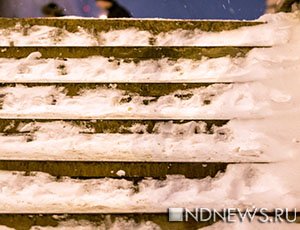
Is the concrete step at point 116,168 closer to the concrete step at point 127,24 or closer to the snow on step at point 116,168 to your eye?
the snow on step at point 116,168

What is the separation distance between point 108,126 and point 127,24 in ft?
2.97

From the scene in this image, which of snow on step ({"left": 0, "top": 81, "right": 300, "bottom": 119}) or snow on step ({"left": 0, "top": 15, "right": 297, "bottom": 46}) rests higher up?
snow on step ({"left": 0, "top": 15, "right": 297, "bottom": 46})

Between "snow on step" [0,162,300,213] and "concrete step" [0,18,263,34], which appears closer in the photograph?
"snow on step" [0,162,300,213]

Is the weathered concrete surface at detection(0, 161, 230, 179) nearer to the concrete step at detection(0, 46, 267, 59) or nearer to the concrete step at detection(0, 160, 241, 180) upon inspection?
the concrete step at detection(0, 160, 241, 180)

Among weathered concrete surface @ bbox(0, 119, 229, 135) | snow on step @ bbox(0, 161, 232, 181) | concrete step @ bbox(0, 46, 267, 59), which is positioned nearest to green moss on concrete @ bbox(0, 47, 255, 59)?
concrete step @ bbox(0, 46, 267, 59)

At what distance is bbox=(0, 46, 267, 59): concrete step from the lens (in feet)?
8.29

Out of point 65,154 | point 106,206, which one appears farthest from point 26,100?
point 106,206

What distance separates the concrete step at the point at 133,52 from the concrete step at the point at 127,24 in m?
0.24

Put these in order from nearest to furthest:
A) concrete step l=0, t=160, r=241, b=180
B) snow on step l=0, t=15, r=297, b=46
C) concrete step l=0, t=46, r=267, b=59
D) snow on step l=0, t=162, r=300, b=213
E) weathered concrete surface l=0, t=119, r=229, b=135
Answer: snow on step l=0, t=162, r=300, b=213, concrete step l=0, t=160, r=241, b=180, weathered concrete surface l=0, t=119, r=229, b=135, concrete step l=0, t=46, r=267, b=59, snow on step l=0, t=15, r=297, b=46

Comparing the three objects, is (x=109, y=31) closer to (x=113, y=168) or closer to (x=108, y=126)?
(x=108, y=126)

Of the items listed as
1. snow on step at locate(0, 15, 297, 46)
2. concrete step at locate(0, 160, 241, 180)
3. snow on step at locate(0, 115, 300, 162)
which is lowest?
concrete step at locate(0, 160, 241, 180)

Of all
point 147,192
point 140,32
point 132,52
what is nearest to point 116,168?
point 147,192

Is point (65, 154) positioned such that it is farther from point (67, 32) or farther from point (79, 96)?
point (67, 32)

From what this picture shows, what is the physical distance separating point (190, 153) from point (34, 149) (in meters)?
0.82
